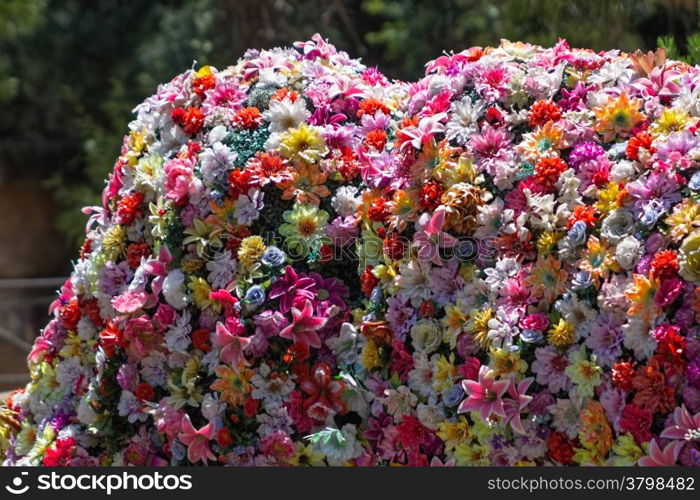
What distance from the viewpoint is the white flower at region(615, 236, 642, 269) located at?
2127 millimetres

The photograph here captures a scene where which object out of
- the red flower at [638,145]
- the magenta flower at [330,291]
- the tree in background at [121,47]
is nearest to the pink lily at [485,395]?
the magenta flower at [330,291]

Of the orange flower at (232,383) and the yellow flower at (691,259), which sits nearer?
the yellow flower at (691,259)

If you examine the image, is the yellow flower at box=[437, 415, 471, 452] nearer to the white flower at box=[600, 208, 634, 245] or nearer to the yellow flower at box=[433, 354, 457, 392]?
the yellow flower at box=[433, 354, 457, 392]

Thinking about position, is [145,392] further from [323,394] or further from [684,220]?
[684,220]

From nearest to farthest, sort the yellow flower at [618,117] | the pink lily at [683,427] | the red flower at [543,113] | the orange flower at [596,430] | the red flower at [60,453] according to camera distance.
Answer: the pink lily at [683,427], the orange flower at [596,430], the yellow flower at [618,117], the red flower at [543,113], the red flower at [60,453]

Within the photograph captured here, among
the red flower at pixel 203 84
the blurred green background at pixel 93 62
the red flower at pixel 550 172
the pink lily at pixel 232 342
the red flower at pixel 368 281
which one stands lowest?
the pink lily at pixel 232 342

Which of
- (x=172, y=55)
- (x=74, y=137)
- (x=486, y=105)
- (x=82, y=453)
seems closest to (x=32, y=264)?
(x=74, y=137)

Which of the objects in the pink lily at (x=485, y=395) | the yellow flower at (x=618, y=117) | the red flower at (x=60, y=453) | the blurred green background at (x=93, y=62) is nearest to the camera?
the pink lily at (x=485, y=395)

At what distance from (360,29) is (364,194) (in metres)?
6.85

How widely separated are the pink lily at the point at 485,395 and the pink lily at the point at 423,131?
598mm

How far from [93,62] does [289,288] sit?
25.0 feet

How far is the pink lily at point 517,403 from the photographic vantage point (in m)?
2.21

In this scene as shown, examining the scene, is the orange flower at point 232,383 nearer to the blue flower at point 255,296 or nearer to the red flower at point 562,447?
the blue flower at point 255,296

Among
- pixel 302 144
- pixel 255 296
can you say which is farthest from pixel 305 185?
pixel 255 296
